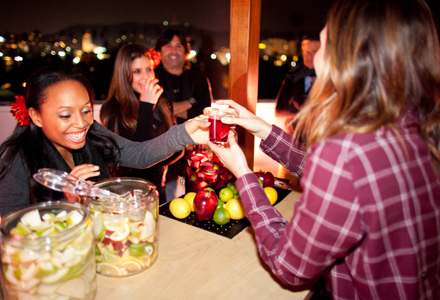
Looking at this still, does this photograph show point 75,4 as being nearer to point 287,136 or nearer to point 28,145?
point 28,145

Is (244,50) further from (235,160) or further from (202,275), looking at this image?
(202,275)

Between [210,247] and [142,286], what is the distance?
30cm

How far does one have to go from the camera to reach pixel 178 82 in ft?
10.9

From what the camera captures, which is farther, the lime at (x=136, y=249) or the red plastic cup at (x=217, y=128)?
the red plastic cup at (x=217, y=128)

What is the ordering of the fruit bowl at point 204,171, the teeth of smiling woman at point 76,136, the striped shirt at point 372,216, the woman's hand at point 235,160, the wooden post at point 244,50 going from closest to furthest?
the striped shirt at point 372,216
the woman's hand at point 235,160
the teeth of smiling woman at point 76,136
the fruit bowl at point 204,171
the wooden post at point 244,50

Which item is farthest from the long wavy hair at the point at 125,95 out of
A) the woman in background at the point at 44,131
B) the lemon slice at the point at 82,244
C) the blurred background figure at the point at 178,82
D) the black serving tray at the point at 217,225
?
the lemon slice at the point at 82,244

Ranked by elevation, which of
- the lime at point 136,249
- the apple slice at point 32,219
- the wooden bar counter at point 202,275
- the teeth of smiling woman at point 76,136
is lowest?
the wooden bar counter at point 202,275

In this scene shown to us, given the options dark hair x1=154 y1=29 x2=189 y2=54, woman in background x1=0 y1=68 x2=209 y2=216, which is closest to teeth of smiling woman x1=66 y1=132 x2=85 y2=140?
woman in background x1=0 y1=68 x2=209 y2=216

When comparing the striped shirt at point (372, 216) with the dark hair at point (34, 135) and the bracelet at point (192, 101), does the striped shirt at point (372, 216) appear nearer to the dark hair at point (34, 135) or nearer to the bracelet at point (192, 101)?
the dark hair at point (34, 135)

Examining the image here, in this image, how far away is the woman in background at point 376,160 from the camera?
742 mm

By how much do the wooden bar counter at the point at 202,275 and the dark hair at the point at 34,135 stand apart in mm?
683

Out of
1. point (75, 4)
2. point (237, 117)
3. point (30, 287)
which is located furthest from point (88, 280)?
point (75, 4)

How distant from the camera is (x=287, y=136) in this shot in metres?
1.57

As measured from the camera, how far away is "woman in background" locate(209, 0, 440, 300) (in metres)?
0.74
